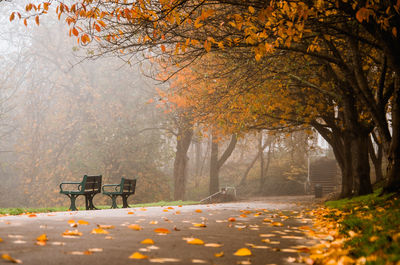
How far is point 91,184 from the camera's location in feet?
44.6

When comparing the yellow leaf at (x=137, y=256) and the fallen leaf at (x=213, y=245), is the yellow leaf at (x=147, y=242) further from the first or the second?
the yellow leaf at (x=137, y=256)

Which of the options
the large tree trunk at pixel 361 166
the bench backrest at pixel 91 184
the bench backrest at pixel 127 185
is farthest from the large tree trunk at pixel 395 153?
the bench backrest at pixel 91 184

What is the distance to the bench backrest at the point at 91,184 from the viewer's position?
1299 centimetres

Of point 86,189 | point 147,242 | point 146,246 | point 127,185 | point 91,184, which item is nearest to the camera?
point 146,246

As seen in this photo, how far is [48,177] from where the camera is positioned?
29.1 meters

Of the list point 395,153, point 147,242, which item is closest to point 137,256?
point 147,242

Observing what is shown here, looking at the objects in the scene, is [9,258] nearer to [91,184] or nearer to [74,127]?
[91,184]

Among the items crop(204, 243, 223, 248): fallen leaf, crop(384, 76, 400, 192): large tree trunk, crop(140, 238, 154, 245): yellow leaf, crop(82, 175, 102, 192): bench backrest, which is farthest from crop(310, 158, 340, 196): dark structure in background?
crop(140, 238, 154, 245): yellow leaf

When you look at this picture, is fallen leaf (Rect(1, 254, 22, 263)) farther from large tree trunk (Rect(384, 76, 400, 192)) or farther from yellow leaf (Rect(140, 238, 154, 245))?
large tree trunk (Rect(384, 76, 400, 192))

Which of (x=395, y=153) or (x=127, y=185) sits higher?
(x=395, y=153)

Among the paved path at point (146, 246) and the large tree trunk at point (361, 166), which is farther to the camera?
the large tree trunk at point (361, 166)

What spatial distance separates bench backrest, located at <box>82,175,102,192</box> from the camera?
1299cm

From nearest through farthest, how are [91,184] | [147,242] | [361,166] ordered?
[147,242], [91,184], [361,166]

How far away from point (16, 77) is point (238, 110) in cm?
2430
